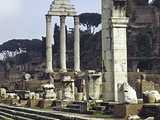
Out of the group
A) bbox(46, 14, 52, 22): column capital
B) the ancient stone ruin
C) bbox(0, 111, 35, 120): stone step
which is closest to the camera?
the ancient stone ruin

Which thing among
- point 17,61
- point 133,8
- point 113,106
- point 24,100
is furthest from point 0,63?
point 113,106

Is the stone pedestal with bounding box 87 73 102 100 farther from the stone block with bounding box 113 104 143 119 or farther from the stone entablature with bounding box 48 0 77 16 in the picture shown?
the stone entablature with bounding box 48 0 77 16

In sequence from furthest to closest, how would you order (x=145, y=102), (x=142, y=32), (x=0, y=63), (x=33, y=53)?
1. (x=33, y=53)
2. (x=0, y=63)
3. (x=142, y=32)
4. (x=145, y=102)

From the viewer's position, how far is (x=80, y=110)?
20.8m

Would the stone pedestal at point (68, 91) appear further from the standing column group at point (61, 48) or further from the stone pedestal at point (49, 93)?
the standing column group at point (61, 48)

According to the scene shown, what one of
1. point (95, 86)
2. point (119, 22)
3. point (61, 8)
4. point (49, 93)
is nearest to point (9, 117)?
point (95, 86)

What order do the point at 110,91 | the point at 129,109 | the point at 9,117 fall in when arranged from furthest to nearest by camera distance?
the point at 9,117
the point at 110,91
the point at 129,109

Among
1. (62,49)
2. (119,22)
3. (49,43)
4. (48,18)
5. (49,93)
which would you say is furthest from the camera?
(48,18)

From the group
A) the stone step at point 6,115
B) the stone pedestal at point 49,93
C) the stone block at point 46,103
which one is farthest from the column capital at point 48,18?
the stone step at point 6,115

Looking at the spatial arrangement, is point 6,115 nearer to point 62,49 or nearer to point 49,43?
point 49,43

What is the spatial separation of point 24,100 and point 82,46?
5588 centimetres

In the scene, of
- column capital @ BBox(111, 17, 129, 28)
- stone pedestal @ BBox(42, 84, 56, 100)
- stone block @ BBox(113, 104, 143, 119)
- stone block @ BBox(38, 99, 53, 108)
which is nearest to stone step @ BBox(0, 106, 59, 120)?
stone block @ BBox(38, 99, 53, 108)

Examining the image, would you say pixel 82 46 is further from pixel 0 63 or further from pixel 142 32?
pixel 0 63

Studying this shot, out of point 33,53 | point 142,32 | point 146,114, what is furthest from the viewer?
point 33,53
